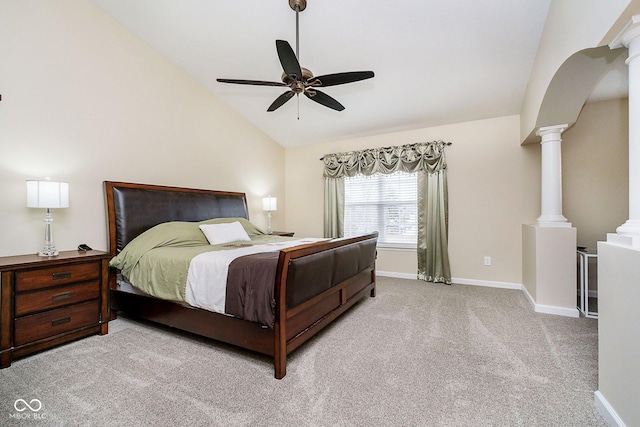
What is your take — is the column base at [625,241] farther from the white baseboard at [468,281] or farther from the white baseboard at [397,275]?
the white baseboard at [397,275]

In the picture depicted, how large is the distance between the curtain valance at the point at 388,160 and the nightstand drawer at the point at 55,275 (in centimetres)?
357

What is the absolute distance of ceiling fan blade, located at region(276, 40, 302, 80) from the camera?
1.83 metres

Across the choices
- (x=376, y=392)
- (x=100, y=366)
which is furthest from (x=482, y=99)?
(x=100, y=366)

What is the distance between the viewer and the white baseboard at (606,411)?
1.31 meters

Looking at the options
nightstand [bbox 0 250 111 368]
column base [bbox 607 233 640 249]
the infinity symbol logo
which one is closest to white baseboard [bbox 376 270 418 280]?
column base [bbox 607 233 640 249]

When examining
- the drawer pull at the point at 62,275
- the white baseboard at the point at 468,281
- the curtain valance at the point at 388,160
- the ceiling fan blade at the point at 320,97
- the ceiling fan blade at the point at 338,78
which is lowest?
the white baseboard at the point at 468,281

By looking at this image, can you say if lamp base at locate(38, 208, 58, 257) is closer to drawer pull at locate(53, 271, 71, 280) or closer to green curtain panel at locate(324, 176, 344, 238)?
drawer pull at locate(53, 271, 71, 280)

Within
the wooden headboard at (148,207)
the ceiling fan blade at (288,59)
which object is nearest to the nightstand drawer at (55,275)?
the wooden headboard at (148,207)

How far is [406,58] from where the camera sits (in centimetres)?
299

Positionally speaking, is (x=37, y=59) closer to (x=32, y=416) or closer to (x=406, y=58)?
(x=32, y=416)

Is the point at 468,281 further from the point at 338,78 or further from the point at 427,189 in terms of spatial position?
the point at 338,78

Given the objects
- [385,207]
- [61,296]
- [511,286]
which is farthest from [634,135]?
[61,296]

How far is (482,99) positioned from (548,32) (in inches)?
45.6

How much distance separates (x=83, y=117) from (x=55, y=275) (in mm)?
1592
